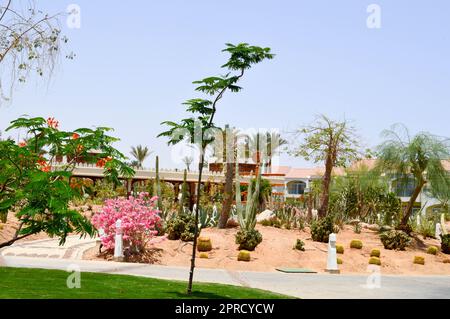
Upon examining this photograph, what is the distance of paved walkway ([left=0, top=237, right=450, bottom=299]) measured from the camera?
14578mm

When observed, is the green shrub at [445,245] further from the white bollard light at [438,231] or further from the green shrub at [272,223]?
the green shrub at [272,223]

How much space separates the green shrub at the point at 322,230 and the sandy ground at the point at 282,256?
37 centimetres

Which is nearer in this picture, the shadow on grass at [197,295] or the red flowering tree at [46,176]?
the red flowering tree at [46,176]

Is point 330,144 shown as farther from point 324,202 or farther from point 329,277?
point 329,277

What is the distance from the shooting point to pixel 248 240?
2191 centimetres

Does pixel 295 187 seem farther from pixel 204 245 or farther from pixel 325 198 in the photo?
pixel 204 245

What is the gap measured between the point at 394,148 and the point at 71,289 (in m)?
21.7

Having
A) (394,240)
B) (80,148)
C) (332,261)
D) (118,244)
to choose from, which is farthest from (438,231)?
(80,148)

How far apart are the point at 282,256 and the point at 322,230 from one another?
3817 mm

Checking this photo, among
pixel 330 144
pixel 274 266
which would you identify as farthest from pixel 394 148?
pixel 274 266

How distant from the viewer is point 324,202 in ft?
94.1

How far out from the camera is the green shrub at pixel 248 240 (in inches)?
861

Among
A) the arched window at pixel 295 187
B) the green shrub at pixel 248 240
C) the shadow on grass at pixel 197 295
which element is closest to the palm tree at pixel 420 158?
the green shrub at pixel 248 240

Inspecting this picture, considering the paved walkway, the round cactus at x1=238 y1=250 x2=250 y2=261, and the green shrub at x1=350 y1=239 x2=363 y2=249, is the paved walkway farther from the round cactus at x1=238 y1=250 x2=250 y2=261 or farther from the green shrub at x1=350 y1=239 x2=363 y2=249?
the green shrub at x1=350 y1=239 x2=363 y2=249
